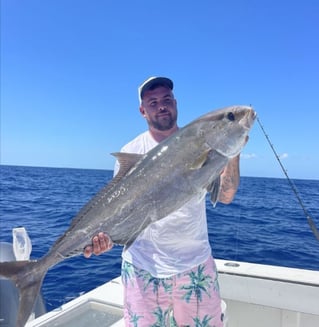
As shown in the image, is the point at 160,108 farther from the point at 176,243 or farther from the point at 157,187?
the point at 176,243

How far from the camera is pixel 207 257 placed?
2.74 m

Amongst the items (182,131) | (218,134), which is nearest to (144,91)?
(182,131)

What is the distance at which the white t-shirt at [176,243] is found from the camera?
8.69 feet

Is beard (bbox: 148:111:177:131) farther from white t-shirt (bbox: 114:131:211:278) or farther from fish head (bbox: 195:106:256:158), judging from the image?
white t-shirt (bbox: 114:131:211:278)

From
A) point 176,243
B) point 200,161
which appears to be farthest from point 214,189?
point 176,243

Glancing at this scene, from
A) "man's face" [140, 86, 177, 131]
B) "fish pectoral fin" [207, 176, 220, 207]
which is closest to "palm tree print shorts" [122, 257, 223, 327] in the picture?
"fish pectoral fin" [207, 176, 220, 207]

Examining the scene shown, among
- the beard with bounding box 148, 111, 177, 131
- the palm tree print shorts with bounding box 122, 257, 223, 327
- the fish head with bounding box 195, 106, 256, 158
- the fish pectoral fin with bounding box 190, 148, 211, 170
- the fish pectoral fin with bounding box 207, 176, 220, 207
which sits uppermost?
the beard with bounding box 148, 111, 177, 131

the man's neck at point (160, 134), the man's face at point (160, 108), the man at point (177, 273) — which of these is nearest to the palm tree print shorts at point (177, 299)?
the man at point (177, 273)

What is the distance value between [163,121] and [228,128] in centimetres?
63

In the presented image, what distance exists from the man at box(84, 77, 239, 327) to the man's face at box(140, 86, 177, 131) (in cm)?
63

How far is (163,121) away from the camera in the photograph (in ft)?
9.43

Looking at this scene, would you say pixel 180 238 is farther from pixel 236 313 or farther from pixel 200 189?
pixel 236 313

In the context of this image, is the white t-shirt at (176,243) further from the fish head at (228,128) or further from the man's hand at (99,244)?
the fish head at (228,128)

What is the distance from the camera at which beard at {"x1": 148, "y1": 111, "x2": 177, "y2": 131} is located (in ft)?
9.41
